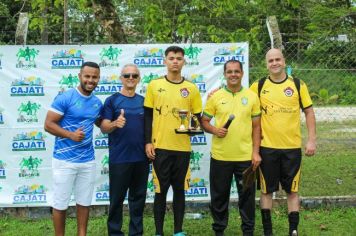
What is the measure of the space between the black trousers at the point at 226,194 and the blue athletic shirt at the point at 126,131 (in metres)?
0.85

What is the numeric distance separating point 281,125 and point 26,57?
3.17 m

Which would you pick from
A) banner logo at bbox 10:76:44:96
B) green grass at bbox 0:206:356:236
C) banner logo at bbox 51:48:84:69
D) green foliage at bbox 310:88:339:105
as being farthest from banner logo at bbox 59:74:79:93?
green foliage at bbox 310:88:339:105

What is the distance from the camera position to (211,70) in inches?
235

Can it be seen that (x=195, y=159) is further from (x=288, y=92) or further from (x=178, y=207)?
(x=288, y=92)

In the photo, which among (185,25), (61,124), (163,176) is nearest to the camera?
(61,124)

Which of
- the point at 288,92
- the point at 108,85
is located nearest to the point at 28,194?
the point at 108,85

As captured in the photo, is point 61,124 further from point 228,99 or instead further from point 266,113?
point 266,113

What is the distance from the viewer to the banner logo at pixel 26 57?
5.73 m

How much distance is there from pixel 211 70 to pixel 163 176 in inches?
70.4

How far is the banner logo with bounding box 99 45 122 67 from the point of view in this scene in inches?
230

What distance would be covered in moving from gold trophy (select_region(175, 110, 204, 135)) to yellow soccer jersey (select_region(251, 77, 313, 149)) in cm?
71

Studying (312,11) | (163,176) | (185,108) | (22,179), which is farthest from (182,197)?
(312,11)

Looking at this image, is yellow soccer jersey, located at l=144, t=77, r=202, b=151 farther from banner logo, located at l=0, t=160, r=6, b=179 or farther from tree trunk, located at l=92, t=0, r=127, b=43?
banner logo, located at l=0, t=160, r=6, b=179

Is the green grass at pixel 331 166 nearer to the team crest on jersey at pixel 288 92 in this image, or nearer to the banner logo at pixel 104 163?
the team crest on jersey at pixel 288 92
